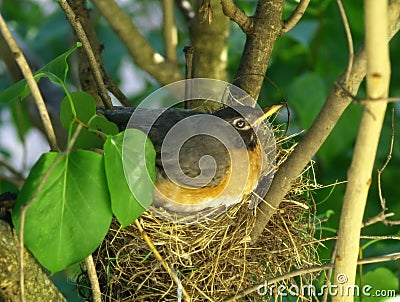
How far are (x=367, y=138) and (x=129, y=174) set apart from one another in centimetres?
60

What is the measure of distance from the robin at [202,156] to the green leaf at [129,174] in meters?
0.46

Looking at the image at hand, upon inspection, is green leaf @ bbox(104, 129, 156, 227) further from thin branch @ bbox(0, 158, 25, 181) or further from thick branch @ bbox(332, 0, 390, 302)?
thin branch @ bbox(0, 158, 25, 181)

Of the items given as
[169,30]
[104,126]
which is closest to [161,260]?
[104,126]

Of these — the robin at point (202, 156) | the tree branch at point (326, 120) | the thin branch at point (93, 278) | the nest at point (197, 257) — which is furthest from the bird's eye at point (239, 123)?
the thin branch at point (93, 278)

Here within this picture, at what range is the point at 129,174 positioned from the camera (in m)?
1.92

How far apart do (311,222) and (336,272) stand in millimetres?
790

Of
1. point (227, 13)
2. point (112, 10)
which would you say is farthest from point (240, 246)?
point (112, 10)

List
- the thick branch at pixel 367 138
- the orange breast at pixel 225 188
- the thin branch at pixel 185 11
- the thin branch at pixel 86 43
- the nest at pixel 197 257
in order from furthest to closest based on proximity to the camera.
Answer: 1. the thin branch at pixel 185 11
2. the orange breast at pixel 225 188
3. the nest at pixel 197 257
4. the thin branch at pixel 86 43
5. the thick branch at pixel 367 138

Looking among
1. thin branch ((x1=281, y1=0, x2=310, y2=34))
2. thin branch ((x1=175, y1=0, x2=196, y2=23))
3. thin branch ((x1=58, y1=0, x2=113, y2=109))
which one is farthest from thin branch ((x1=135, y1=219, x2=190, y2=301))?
thin branch ((x1=175, y1=0, x2=196, y2=23))

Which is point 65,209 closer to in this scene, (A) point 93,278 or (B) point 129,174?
(B) point 129,174

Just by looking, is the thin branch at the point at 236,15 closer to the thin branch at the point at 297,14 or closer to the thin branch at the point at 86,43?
the thin branch at the point at 297,14

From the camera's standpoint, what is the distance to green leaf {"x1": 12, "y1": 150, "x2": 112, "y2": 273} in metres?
1.86

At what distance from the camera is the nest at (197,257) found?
7.70 feet

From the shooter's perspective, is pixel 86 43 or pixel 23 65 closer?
pixel 23 65
